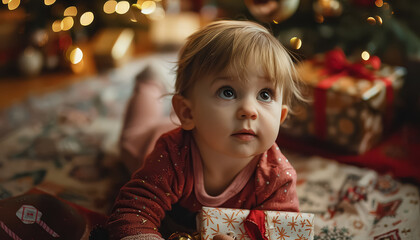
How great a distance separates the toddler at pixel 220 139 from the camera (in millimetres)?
593

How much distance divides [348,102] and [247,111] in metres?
0.57

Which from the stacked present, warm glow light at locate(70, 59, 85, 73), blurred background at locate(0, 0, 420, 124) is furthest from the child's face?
warm glow light at locate(70, 59, 85, 73)

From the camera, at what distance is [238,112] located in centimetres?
59

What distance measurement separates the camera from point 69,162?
1.08 metres

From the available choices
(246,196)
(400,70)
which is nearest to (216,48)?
(246,196)

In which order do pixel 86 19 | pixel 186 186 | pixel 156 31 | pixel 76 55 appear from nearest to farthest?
pixel 186 186 → pixel 86 19 → pixel 76 55 → pixel 156 31

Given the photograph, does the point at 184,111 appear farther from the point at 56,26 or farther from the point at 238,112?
the point at 56,26

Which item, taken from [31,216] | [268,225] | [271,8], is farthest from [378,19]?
[31,216]

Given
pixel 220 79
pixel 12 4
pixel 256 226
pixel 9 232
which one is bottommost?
pixel 9 232

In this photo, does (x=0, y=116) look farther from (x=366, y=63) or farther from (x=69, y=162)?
(x=366, y=63)

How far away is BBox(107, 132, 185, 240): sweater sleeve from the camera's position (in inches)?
24.4

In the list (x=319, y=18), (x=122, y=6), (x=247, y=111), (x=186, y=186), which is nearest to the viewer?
(x=247, y=111)

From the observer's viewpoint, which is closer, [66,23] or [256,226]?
[256,226]

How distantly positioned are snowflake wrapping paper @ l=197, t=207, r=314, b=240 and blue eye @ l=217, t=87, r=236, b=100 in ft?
0.64
